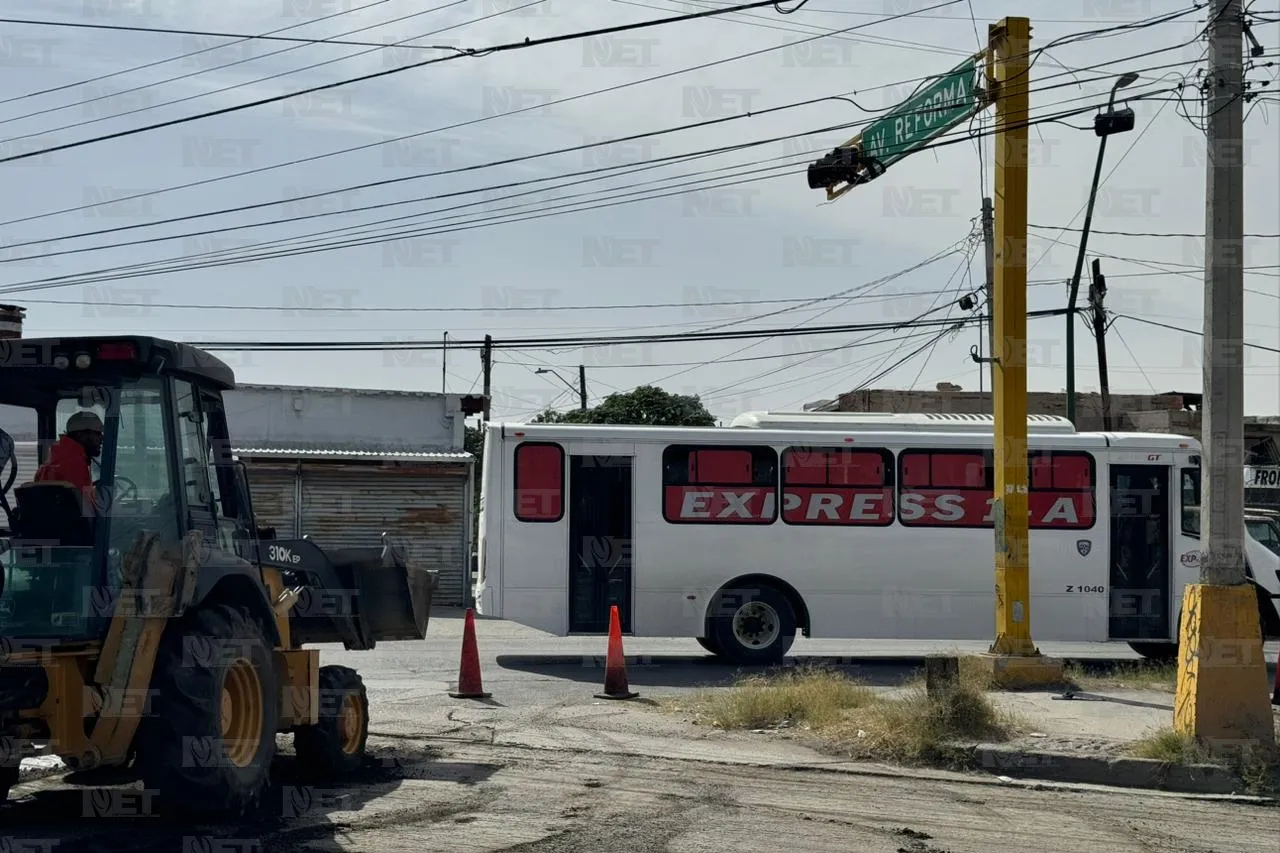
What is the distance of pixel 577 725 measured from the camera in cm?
1217

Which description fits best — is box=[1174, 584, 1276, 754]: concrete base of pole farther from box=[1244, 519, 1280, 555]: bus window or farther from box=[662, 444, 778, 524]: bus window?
box=[1244, 519, 1280, 555]: bus window

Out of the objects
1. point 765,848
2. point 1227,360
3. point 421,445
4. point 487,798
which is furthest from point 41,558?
point 421,445

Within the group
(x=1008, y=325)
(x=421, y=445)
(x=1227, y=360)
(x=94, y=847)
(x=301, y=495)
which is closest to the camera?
(x=94, y=847)

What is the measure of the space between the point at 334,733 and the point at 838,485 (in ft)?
34.2

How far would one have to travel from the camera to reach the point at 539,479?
17875 millimetres

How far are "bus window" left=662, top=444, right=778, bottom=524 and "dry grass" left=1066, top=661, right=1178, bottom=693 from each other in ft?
14.4

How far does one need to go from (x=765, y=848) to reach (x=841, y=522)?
10989mm

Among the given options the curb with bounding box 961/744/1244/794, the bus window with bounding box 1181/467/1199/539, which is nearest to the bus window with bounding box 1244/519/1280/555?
the bus window with bounding box 1181/467/1199/539

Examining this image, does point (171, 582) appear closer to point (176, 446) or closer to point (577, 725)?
point (176, 446)

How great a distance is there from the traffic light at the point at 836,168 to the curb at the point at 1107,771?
774 centimetres

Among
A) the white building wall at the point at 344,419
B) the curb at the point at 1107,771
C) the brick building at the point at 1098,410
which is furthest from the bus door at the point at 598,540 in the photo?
the brick building at the point at 1098,410

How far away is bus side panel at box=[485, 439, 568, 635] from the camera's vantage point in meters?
17.7

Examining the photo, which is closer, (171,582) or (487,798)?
(171,582)

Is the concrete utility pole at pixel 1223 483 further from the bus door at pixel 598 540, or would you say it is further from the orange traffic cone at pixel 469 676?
the bus door at pixel 598 540
